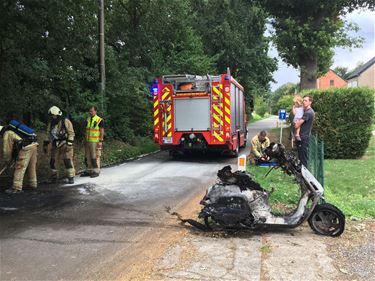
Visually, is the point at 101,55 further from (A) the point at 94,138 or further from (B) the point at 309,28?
(B) the point at 309,28

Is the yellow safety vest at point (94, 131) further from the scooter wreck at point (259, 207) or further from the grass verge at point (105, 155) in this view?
the scooter wreck at point (259, 207)

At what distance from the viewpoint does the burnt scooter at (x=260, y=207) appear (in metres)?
5.94

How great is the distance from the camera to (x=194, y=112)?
552 inches

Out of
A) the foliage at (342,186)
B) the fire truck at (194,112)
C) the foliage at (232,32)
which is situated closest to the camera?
the foliage at (342,186)

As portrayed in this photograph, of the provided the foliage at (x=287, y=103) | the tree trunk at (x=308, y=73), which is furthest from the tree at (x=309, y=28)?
the foliage at (x=287, y=103)

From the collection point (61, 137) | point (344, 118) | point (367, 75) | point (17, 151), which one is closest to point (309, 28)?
point (344, 118)

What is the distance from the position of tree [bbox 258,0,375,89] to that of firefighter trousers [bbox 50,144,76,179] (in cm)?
1634

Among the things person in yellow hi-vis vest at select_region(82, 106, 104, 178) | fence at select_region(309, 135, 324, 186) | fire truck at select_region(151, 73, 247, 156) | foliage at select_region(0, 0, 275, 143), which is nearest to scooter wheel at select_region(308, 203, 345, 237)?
fence at select_region(309, 135, 324, 186)

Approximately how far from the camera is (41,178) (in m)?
10.7

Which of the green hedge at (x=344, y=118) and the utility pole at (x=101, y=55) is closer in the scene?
the green hedge at (x=344, y=118)

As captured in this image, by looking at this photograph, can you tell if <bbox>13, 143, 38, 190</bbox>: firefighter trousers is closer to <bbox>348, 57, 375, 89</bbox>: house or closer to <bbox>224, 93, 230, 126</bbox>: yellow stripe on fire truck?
<bbox>224, 93, 230, 126</bbox>: yellow stripe on fire truck

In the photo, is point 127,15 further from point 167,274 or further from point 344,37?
point 167,274

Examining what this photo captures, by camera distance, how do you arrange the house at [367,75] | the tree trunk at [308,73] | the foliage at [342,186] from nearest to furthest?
the foliage at [342,186]
the tree trunk at [308,73]
the house at [367,75]

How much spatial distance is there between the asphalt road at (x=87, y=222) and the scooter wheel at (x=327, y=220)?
82.3 inches
